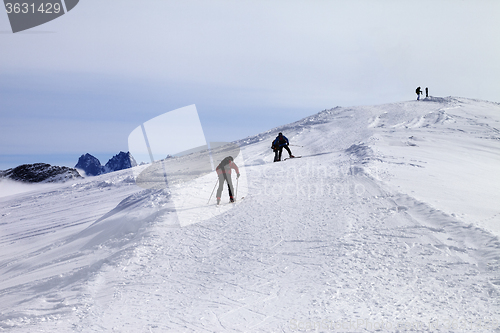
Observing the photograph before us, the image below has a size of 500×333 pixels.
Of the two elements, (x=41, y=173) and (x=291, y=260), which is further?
(x=41, y=173)

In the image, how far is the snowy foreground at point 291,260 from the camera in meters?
5.75

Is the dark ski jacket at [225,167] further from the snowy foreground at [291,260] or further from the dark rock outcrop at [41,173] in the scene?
the dark rock outcrop at [41,173]

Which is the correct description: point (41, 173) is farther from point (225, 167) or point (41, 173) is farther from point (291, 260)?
point (291, 260)

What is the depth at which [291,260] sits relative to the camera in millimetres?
7668

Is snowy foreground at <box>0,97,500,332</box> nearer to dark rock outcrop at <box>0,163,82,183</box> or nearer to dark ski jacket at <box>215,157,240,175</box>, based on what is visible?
dark ski jacket at <box>215,157,240,175</box>

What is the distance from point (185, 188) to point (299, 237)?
6884 mm

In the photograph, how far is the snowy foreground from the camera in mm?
5746

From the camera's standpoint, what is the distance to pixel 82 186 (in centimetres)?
2977

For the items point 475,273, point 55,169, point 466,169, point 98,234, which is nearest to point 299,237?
point 475,273

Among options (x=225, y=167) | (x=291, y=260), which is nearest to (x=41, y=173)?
(x=225, y=167)

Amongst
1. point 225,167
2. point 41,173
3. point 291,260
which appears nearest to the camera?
point 291,260

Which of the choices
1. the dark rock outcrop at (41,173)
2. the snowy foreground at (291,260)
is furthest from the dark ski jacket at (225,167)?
the dark rock outcrop at (41,173)

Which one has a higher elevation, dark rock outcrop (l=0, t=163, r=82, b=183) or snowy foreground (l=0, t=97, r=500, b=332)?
dark rock outcrop (l=0, t=163, r=82, b=183)

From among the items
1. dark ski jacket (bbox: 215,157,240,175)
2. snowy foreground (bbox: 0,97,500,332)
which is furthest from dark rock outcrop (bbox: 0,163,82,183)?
dark ski jacket (bbox: 215,157,240,175)
